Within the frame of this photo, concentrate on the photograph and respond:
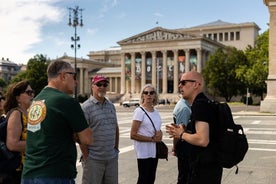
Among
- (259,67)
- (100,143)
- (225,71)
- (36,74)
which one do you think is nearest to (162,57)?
(225,71)

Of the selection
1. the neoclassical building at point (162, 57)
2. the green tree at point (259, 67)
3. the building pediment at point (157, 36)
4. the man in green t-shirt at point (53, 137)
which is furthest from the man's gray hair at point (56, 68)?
the building pediment at point (157, 36)

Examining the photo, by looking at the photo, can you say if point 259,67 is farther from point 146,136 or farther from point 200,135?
point 200,135

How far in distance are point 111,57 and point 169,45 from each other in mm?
46151

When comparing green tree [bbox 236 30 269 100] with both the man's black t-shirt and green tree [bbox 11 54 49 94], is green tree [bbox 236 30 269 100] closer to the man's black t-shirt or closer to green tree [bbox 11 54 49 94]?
green tree [bbox 11 54 49 94]

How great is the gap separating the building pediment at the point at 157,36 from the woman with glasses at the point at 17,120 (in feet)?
318

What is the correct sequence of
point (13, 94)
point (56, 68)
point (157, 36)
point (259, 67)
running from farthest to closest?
point (157, 36), point (259, 67), point (13, 94), point (56, 68)

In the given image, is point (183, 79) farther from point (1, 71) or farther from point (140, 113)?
point (1, 71)

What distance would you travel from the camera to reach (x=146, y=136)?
634 centimetres

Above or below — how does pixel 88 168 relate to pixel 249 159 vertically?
above

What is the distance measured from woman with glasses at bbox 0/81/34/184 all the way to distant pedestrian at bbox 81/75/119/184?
0.90m

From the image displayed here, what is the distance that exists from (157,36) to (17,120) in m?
103

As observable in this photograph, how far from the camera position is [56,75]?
4.06 metres

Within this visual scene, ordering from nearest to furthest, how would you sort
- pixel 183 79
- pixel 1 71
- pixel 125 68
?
1. pixel 183 79
2. pixel 125 68
3. pixel 1 71

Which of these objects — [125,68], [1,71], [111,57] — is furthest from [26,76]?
[1,71]
